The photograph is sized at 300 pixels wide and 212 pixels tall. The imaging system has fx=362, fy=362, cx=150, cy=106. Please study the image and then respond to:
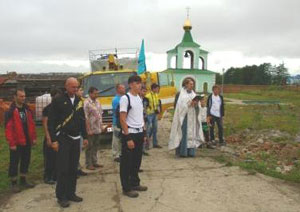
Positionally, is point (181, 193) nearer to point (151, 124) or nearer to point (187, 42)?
point (151, 124)

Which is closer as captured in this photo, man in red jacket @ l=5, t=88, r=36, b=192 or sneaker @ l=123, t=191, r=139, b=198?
sneaker @ l=123, t=191, r=139, b=198

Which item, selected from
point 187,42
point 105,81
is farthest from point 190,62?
point 105,81

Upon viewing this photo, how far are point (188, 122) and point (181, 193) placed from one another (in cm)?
281

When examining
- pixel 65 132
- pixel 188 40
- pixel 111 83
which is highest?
pixel 188 40

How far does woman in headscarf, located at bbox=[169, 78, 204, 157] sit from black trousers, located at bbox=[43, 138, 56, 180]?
9.54ft

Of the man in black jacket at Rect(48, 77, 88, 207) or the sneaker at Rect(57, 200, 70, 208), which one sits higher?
the man in black jacket at Rect(48, 77, 88, 207)

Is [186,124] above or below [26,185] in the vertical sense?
above

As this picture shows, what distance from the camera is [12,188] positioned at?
6.01 metres

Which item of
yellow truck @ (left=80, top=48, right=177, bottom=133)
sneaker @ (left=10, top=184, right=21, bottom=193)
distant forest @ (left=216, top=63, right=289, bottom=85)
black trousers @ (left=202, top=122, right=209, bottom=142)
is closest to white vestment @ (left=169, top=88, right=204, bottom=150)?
black trousers @ (left=202, top=122, right=209, bottom=142)

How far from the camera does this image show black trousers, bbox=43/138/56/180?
20.7 ft

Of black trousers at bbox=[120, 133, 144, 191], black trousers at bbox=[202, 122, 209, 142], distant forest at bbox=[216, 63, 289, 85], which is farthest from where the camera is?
distant forest at bbox=[216, 63, 289, 85]

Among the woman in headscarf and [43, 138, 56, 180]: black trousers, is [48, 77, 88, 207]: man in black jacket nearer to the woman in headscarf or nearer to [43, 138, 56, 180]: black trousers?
[43, 138, 56, 180]: black trousers

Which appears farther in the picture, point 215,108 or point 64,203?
point 215,108

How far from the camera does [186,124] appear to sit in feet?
27.1
